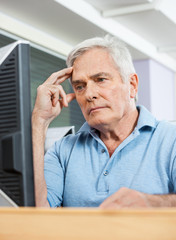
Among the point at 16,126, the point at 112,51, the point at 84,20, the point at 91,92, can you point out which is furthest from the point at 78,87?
the point at 84,20

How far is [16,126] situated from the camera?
79 centimetres

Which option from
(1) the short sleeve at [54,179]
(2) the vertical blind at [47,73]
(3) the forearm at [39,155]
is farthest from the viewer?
(2) the vertical blind at [47,73]

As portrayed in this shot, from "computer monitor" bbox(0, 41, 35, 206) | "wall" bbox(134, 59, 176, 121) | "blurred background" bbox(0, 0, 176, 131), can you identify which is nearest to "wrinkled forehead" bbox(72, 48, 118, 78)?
"computer monitor" bbox(0, 41, 35, 206)

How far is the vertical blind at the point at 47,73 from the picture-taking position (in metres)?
4.58

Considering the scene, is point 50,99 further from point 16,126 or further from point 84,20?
point 84,20

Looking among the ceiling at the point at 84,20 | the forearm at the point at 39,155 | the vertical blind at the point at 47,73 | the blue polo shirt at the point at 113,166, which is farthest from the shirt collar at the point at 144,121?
the vertical blind at the point at 47,73

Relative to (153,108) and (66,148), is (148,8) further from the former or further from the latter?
(66,148)

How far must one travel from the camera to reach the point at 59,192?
1.46 m

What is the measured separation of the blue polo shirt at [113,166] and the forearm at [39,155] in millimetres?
85

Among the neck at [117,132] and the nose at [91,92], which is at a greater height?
the nose at [91,92]

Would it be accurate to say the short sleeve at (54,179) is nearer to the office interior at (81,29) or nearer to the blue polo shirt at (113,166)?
the blue polo shirt at (113,166)

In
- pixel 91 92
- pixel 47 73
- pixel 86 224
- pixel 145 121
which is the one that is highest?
pixel 47 73

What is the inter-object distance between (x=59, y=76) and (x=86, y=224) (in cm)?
100

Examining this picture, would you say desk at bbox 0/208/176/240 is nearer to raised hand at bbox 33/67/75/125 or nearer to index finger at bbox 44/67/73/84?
raised hand at bbox 33/67/75/125
